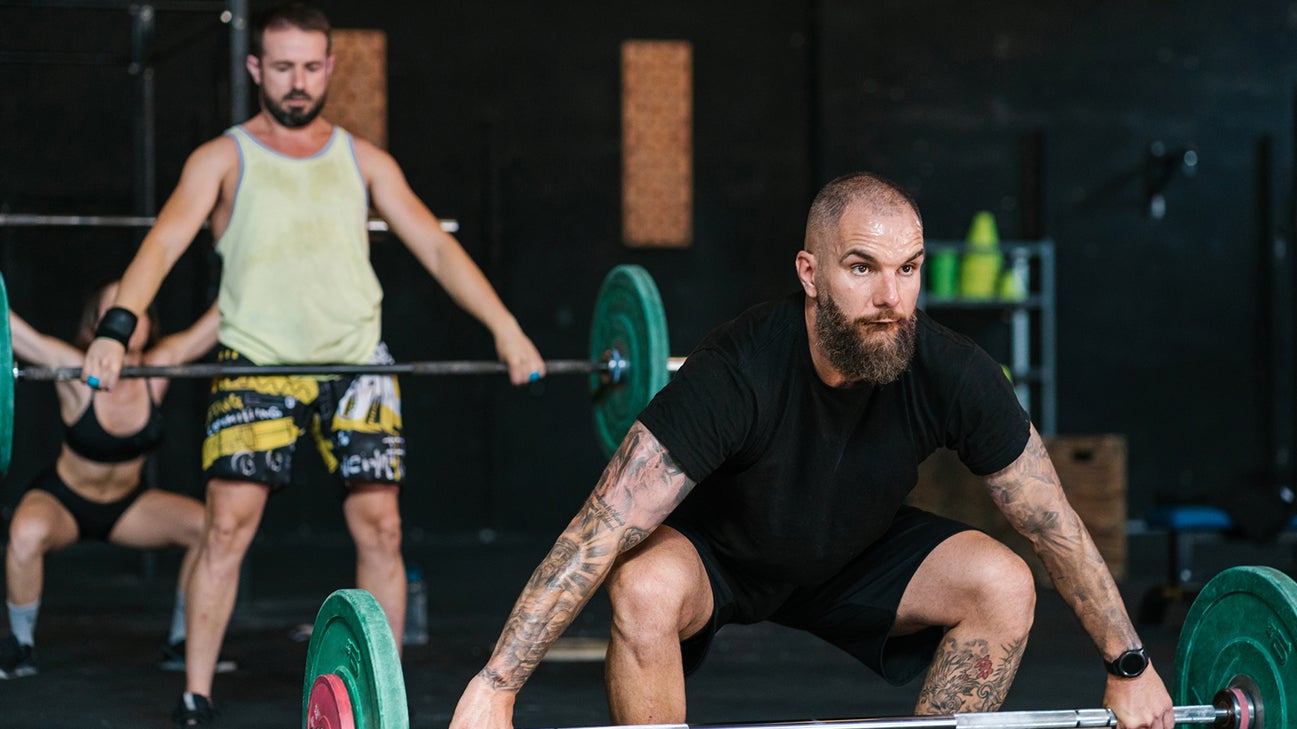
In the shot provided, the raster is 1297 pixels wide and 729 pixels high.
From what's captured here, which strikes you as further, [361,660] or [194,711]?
[194,711]

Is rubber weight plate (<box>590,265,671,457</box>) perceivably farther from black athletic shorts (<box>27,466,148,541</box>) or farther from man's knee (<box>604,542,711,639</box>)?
black athletic shorts (<box>27,466,148,541</box>)

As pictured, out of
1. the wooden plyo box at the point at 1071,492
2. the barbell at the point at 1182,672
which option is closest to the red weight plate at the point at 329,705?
the barbell at the point at 1182,672

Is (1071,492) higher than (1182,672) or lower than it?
lower

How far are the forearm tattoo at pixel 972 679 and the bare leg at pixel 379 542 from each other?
1196mm

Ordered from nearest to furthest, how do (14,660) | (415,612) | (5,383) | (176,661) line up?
(5,383) < (14,660) < (176,661) < (415,612)

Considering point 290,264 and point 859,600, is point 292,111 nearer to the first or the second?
point 290,264

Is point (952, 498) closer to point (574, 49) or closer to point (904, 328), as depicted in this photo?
point (574, 49)

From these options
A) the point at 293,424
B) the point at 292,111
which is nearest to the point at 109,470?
the point at 293,424

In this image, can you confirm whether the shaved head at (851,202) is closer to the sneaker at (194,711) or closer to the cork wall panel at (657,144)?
the sneaker at (194,711)

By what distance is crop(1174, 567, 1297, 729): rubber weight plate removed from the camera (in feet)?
6.44

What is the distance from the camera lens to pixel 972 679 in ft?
6.97

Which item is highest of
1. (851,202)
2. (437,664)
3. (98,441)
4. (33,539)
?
(851,202)

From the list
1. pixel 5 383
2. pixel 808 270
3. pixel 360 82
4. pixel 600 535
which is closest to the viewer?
pixel 600 535

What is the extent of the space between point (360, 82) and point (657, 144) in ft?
4.14
